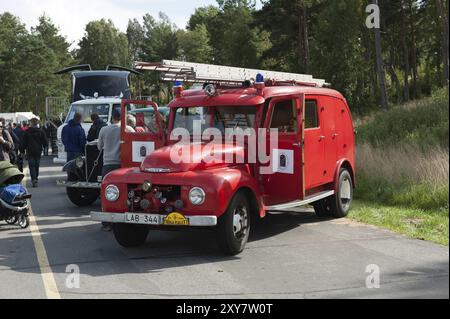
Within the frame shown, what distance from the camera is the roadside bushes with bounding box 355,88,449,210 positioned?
11.4 meters

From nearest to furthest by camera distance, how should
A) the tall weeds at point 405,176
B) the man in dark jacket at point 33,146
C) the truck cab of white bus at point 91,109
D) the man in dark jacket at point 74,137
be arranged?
the tall weeds at point 405,176 → the man in dark jacket at point 74,137 → the man in dark jacket at point 33,146 → the truck cab of white bus at point 91,109

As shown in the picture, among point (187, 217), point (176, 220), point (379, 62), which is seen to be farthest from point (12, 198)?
point (379, 62)

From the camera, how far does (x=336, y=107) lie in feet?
34.2

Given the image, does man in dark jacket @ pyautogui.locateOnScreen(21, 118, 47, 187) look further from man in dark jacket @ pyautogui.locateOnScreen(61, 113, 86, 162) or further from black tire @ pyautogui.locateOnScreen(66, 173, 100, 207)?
black tire @ pyautogui.locateOnScreen(66, 173, 100, 207)

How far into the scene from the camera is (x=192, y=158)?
24.9ft

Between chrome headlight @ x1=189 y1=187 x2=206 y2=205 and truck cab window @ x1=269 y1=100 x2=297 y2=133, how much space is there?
6.50 feet

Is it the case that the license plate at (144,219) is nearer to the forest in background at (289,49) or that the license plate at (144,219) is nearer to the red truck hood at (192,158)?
the red truck hood at (192,158)

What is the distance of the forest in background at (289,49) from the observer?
39125 millimetres

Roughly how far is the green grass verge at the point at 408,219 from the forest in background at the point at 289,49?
977cm

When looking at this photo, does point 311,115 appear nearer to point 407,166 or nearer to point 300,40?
point 407,166

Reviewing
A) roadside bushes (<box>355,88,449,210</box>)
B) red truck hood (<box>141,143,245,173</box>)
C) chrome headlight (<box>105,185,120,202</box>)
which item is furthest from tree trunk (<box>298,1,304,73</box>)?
chrome headlight (<box>105,185,120,202</box>)

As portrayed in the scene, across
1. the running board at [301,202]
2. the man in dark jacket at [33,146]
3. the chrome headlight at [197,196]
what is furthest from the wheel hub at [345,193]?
the man in dark jacket at [33,146]
